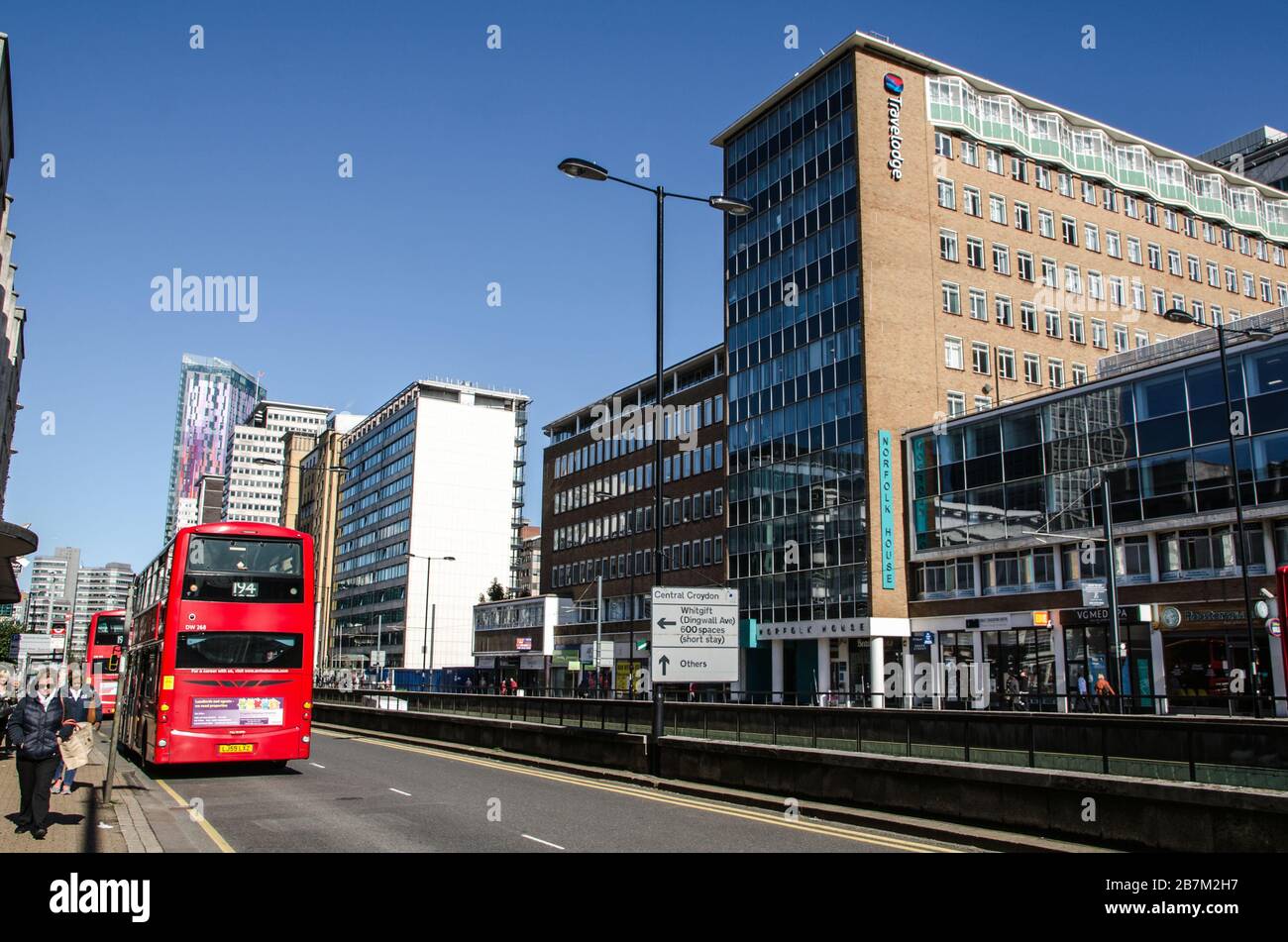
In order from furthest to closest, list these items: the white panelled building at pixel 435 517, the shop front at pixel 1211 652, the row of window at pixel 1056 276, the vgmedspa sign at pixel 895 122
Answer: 1. the white panelled building at pixel 435 517
2. the row of window at pixel 1056 276
3. the vgmedspa sign at pixel 895 122
4. the shop front at pixel 1211 652

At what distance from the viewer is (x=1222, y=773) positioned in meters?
11.4

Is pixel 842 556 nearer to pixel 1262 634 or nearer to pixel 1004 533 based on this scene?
pixel 1004 533

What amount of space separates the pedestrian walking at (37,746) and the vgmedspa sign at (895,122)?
178 ft

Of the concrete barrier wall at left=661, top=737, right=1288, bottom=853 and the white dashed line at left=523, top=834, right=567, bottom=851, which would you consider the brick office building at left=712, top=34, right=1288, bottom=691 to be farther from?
the white dashed line at left=523, top=834, right=567, bottom=851

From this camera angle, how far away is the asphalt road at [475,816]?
12625 millimetres

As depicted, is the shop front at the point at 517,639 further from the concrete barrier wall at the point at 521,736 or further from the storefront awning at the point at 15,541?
the storefront awning at the point at 15,541

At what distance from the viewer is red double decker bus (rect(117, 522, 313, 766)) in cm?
2009

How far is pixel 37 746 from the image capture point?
12.6 metres

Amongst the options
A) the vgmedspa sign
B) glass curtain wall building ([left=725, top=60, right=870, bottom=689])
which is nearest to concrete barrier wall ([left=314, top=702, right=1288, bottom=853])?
glass curtain wall building ([left=725, top=60, right=870, bottom=689])

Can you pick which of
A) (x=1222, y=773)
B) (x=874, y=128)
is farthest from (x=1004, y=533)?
(x=1222, y=773)

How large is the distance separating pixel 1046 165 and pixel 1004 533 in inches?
1118

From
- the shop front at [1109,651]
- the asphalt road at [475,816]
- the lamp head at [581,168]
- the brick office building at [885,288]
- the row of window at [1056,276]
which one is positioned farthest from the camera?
the row of window at [1056,276]

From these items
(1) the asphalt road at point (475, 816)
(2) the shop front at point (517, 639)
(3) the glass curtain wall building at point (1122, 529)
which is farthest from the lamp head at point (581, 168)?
(2) the shop front at point (517, 639)

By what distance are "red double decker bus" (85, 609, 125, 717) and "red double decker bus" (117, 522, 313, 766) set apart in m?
22.8
